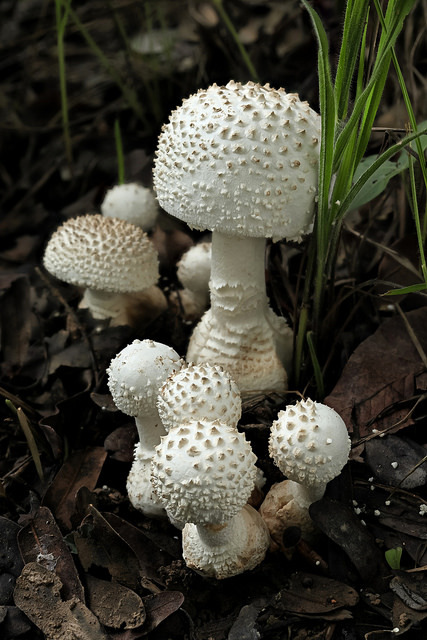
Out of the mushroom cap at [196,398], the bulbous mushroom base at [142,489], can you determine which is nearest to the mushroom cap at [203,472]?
the mushroom cap at [196,398]

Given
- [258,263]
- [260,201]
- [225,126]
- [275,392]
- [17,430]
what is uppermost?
[225,126]

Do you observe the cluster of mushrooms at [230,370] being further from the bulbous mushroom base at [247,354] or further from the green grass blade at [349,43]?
the green grass blade at [349,43]

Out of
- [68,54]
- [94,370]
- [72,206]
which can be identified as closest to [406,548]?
[94,370]

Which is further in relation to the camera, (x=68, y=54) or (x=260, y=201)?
(x=68, y=54)

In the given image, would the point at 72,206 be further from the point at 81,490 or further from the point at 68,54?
the point at 81,490

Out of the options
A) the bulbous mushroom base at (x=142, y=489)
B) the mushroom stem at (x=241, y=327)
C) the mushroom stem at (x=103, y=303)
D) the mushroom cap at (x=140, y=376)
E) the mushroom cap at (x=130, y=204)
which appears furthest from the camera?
the mushroom cap at (x=130, y=204)

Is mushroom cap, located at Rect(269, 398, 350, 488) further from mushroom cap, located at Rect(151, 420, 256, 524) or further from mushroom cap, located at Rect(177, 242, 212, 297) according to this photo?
mushroom cap, located at Rect(177, 242, 212, 297)
